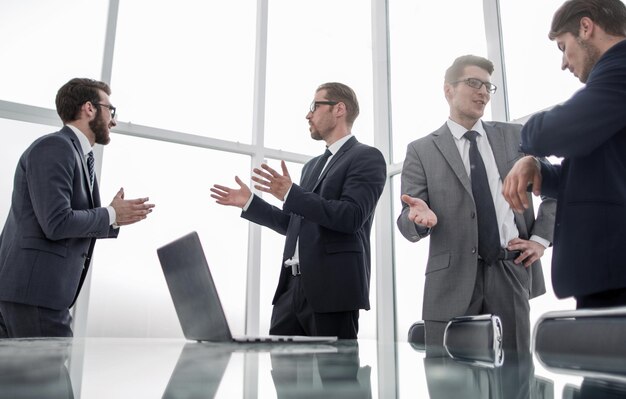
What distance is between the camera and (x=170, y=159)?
4254 millimetres

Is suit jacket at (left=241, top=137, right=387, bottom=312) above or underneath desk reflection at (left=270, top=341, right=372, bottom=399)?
above

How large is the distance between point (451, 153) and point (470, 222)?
32 cm

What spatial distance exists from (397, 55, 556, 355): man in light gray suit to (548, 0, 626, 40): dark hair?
0.64 m

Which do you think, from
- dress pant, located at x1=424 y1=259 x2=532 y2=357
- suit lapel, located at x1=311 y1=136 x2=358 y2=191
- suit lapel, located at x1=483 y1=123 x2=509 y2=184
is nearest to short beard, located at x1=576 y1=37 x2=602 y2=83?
suit lapel, located at x1=483 y1=123 x2=509 y2=184

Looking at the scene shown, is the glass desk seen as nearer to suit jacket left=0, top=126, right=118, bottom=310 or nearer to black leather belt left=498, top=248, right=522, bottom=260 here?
black leather belt left=498, top=248, right=522, bottom=260

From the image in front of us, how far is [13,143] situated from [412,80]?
11.4 feet

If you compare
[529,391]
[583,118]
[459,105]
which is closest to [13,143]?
[459,105]

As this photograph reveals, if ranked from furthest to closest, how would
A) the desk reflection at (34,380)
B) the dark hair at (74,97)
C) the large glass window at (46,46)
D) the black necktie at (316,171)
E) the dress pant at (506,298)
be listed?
the large glass window at (46,46), the dark hair at (74,97), the black necktie at (316,171), the dress pant at (506,298), the desk reflection at (34,380)

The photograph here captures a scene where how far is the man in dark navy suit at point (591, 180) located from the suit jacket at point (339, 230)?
658mm

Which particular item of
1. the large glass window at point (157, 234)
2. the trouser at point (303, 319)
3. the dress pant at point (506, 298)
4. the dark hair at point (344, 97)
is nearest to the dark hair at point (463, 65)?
the dark hair at point (344, 97)

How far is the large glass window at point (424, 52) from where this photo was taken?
4.39 m

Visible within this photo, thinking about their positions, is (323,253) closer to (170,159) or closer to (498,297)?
(498,297)

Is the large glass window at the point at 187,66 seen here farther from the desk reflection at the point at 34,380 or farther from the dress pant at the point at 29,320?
the desk reflection at the point at 34,380

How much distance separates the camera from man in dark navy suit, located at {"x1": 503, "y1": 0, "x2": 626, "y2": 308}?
1254 mm
